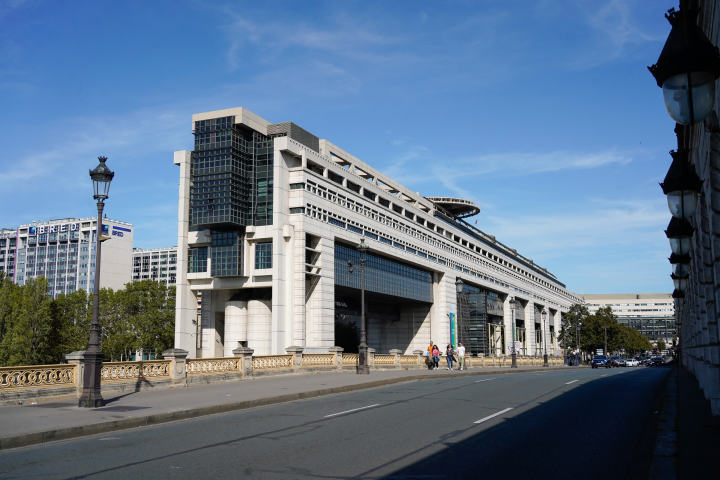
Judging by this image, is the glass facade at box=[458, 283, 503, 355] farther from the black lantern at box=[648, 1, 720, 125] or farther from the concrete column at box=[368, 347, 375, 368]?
the black lantern at box=[648, 1, 720, 125]

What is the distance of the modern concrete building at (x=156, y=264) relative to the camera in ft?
616

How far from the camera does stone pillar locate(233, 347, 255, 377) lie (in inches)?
998

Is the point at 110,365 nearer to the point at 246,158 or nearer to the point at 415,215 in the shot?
the point at 246,158

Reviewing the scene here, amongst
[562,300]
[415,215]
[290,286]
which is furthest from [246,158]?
[562,300]

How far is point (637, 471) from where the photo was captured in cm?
727

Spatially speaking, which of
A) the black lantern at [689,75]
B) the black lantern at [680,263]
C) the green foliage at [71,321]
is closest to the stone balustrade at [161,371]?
the black lantern at [680,263]

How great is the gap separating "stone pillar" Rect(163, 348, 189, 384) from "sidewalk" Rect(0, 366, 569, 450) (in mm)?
585

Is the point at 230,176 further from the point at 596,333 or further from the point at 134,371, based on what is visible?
the point at 596,333

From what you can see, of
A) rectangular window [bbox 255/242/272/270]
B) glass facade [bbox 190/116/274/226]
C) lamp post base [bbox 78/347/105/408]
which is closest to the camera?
lamp post base [bbox 78/347/105/408]

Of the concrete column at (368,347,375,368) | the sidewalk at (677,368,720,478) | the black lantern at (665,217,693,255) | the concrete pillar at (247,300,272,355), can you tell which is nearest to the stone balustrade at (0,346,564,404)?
the concrete column at (368,347,375,368)

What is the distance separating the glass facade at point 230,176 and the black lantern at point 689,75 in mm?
50681

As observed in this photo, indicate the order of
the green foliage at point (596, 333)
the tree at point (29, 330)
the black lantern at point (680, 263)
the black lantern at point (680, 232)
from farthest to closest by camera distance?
the green foliage at point (596, 333) < the tree at point (29, 330) < the black lantern at point (680, 263) < the black lantern at point (680, 232)

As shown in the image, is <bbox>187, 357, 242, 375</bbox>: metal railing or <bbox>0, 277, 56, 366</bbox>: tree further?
<bbox>0, 277, 56, 366</bbox>: tree

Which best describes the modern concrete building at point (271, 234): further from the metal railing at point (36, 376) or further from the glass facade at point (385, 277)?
the metal railing at point (36, 376)
